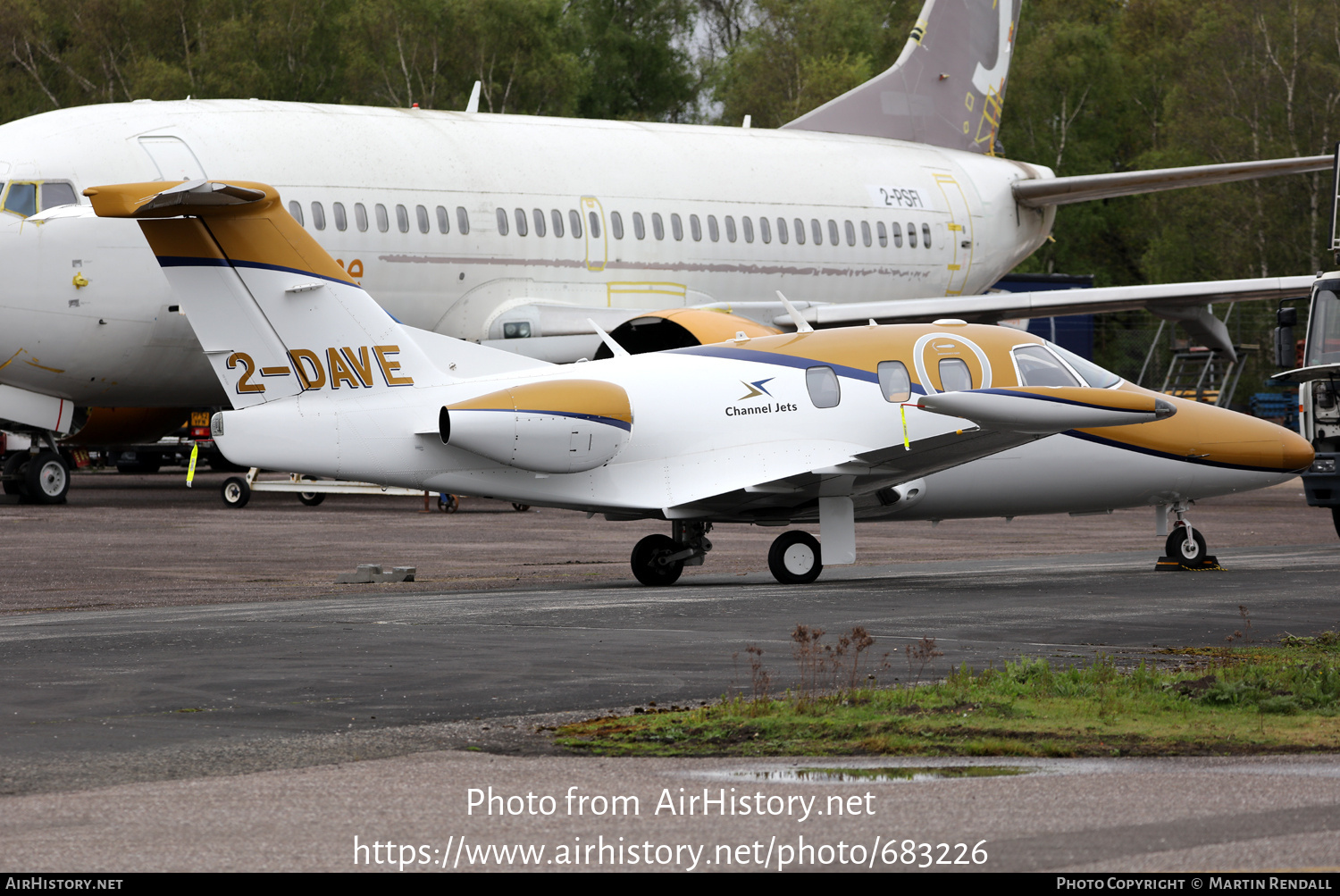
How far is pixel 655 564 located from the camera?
18.5 meters

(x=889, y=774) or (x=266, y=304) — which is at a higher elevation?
(x=266, y=304)

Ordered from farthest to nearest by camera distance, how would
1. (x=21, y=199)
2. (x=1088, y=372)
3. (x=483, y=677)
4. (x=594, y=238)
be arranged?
(x=594, y=238) → (x=21, y=199) → (x=1088, y=372) → (x=483, y=677)

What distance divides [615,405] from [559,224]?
1293 centimetres

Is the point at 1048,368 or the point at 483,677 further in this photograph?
the point at 1048,368

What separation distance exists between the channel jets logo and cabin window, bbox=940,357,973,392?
59.9 inches

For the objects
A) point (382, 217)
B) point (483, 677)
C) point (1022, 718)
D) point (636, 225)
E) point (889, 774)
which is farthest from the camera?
point (636, 225)

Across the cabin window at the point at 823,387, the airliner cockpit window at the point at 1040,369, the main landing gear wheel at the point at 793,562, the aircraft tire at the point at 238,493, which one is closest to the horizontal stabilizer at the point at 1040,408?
the airliner cockpit window at the point at 1040,369

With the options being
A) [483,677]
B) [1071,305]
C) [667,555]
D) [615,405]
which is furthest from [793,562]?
[1071,305]

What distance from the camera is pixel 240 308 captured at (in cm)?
1728

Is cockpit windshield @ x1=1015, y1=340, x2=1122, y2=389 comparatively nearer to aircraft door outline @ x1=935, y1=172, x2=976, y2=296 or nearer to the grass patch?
the grass patch

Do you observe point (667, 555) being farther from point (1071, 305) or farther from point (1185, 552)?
point (1071, 305)

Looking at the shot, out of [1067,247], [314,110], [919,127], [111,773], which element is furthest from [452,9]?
[111,773]

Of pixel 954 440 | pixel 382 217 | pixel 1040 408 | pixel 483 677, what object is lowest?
pixel 483 677

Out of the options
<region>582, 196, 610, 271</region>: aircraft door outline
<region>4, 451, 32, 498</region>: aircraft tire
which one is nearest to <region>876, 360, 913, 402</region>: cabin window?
<region>582, 196, 610, 271</region>: aircraft door outline
